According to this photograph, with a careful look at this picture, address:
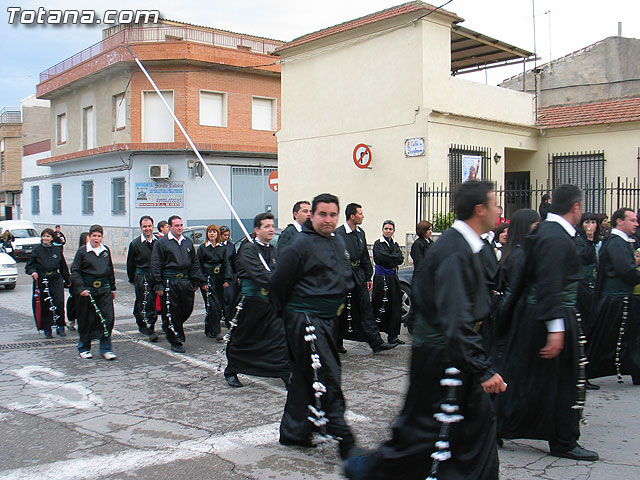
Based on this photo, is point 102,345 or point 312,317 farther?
point 102,345

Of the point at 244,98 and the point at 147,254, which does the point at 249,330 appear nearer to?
the point at 147,254

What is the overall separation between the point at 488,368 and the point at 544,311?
1.41 metres

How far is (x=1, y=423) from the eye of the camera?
18.6ft

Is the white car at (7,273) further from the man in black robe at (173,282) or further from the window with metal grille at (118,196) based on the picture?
the window with metal grille at (118,196)

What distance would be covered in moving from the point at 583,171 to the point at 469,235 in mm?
14998

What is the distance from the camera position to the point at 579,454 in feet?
15.4

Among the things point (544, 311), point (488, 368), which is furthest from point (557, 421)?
point (488, 368)

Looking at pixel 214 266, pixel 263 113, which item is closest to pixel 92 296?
pixel 214 266

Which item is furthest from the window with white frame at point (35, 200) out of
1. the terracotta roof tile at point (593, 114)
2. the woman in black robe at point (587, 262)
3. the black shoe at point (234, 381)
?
the woman in black robe at point (587, 262)

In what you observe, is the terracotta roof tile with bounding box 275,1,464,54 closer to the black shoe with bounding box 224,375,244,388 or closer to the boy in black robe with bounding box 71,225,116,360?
the boy in black robe with bounding box 71,225,116,360

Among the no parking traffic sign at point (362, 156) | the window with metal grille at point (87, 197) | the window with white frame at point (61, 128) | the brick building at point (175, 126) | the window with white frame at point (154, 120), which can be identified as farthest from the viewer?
the window with white frame at point (61, 128)

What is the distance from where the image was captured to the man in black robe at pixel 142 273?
9.85 meters

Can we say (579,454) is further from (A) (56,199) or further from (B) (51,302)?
(A) (56,199)

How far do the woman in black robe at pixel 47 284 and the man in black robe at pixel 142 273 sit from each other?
1130mm
